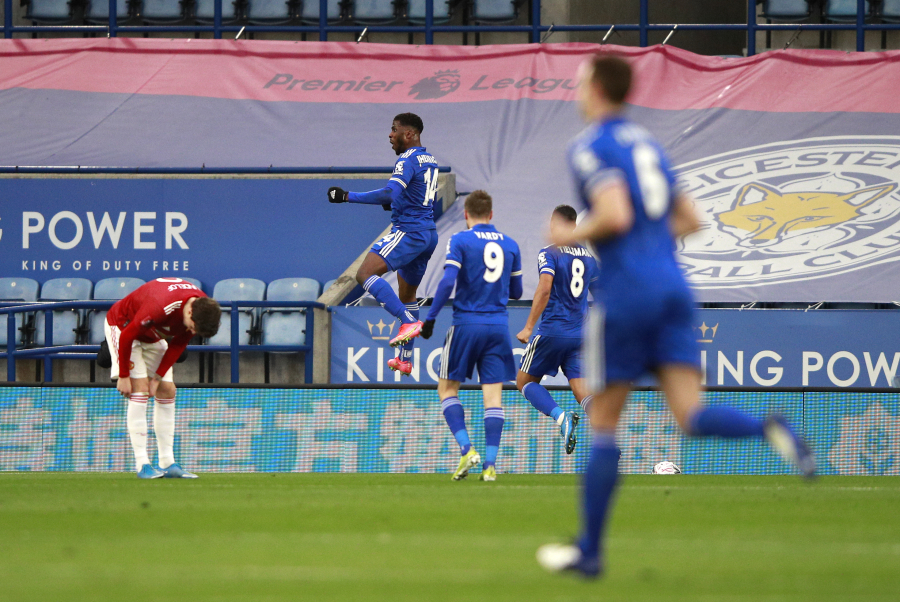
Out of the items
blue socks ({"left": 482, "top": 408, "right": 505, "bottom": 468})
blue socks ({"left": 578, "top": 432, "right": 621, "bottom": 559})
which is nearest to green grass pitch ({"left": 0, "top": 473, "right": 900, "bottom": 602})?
blue socks ({"left": 578, "top": 432, "right": 621, "bottom": 559})

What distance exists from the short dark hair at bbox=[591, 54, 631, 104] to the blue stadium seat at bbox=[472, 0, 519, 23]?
1716cm

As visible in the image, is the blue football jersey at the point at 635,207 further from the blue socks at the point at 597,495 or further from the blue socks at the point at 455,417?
the blue socks at the point at 455,417

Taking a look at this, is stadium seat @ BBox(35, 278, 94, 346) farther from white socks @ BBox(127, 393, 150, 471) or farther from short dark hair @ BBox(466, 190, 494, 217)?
short dark hair @ BBox(466, 190, 494, 217)

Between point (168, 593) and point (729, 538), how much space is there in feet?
8.45

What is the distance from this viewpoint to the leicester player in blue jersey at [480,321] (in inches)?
358

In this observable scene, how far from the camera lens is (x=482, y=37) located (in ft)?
70.2

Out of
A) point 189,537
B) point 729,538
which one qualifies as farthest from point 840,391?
point 189,537

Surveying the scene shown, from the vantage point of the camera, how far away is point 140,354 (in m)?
8.89

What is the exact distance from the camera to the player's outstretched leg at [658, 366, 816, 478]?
3.96 m

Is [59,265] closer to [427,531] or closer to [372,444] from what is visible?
[372,444]

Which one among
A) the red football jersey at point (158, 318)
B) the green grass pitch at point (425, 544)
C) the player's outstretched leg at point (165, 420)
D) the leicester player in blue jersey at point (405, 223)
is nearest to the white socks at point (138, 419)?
the player's outstretched leg at point (165, 420)

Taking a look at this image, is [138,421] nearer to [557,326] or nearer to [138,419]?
[138,419]

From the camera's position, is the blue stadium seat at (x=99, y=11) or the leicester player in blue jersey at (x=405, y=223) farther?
the blue stadium seat at (x=99, y=11)

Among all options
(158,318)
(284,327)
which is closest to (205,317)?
(158,318)
